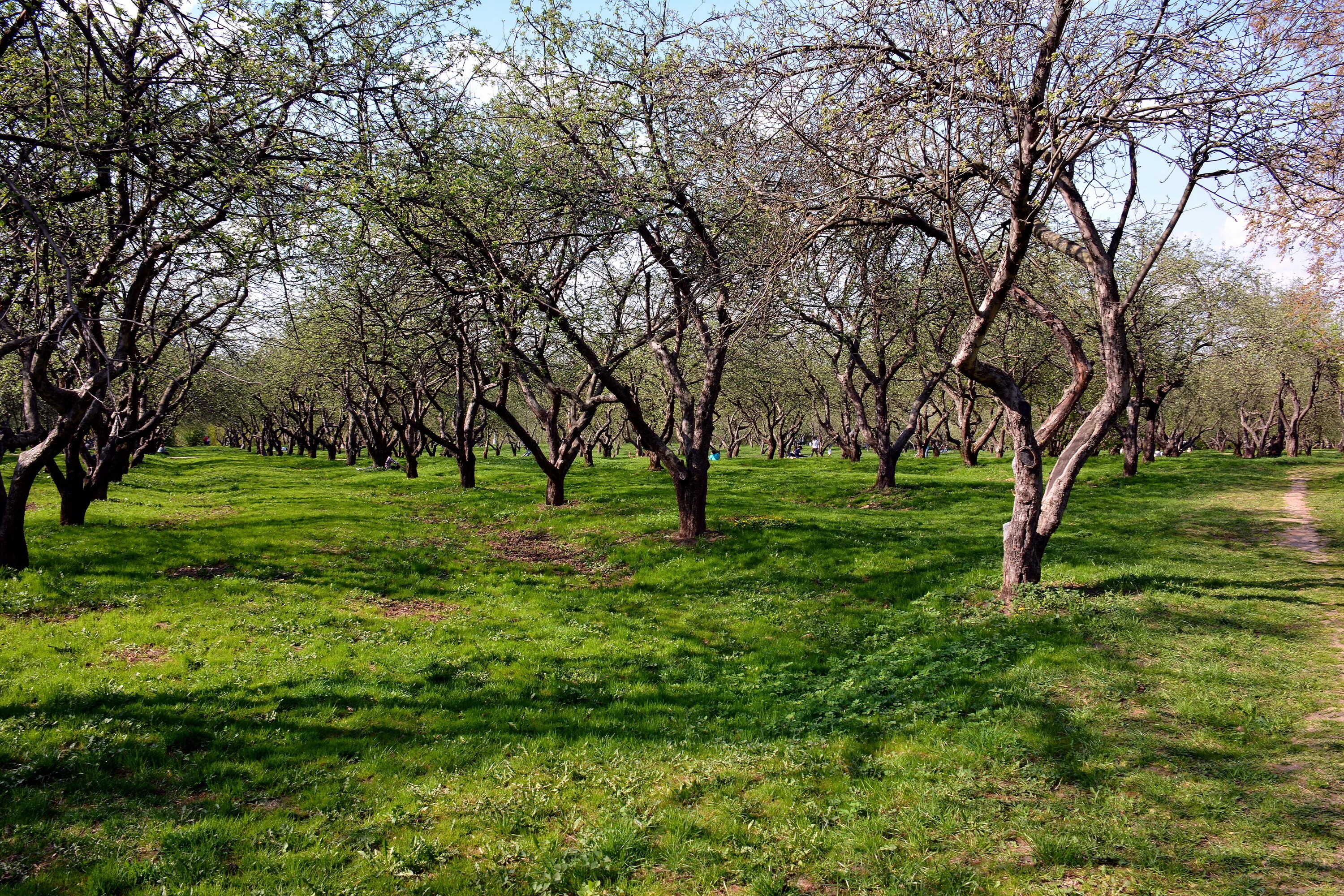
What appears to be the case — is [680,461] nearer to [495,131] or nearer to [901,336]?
[495,131]

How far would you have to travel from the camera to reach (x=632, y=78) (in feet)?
52.6

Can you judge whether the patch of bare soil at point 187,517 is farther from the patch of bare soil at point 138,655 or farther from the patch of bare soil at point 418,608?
the patch of bare soil at point 138,655

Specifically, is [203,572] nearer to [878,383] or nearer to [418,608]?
[418,608]

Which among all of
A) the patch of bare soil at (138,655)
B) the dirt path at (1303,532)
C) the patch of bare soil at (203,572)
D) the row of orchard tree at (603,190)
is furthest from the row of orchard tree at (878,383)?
the dirt path at (1303,532)

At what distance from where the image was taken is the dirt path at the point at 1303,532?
15586 millimetres

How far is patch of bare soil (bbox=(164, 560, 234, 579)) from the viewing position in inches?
590

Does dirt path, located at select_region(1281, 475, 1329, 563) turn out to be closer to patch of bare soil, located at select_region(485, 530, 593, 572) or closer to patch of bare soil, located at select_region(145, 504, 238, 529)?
patch of bare soil, located at select_region(485, 530, 593, 572)

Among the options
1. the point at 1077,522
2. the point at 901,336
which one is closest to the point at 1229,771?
the point at 1077,522

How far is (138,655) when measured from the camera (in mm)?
10508

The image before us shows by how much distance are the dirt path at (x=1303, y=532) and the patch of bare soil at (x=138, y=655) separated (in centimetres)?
2295

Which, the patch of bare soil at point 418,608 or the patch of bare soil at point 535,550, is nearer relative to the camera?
the patch of bare soil at point 418,608

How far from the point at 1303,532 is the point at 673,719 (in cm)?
1980

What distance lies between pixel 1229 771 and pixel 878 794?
345 cm

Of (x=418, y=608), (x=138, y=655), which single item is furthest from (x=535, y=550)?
(x=138, y=655)
